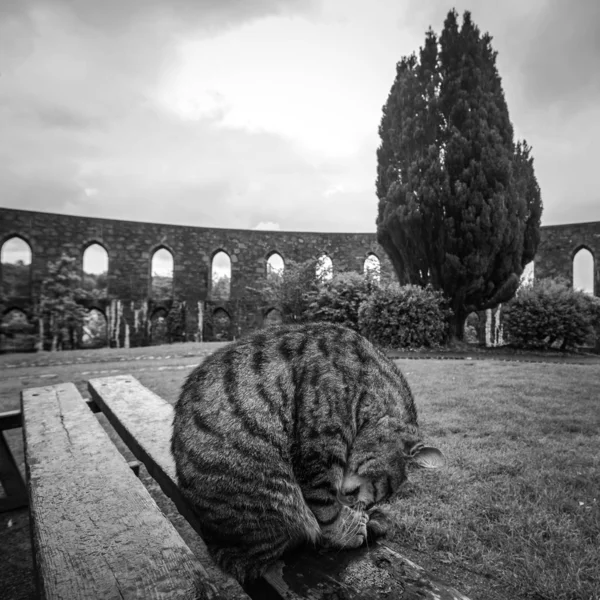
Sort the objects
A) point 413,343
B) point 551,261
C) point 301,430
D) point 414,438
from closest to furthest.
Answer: point 301,430 → point 414,438 → point 413,343 → point 551,261

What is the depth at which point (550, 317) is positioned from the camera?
10891 mm

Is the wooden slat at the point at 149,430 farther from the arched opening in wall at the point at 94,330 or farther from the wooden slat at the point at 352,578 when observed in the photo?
the arched opening in wall at the point at 94,330

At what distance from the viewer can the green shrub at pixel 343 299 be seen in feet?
41.7

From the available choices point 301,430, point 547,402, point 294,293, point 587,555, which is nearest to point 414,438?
point 301,430

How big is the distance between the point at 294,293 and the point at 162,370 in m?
8.11

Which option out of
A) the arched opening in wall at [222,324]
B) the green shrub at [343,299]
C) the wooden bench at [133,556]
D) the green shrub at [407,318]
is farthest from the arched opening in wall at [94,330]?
the wooden bench at [133,556]

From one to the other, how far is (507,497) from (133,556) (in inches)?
90.8

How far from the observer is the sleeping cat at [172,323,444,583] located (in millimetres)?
1356

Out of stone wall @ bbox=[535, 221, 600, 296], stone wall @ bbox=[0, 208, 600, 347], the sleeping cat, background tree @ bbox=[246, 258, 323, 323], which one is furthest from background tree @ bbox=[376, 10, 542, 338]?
the sleeping cat

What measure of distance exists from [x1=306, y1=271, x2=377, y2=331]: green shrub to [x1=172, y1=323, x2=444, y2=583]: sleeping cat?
10.8m

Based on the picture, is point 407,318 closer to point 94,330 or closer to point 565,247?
point 565,247

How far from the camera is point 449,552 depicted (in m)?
2.13

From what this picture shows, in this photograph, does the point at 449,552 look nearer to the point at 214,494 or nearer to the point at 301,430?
the point at 301,430

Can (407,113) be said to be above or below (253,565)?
above
